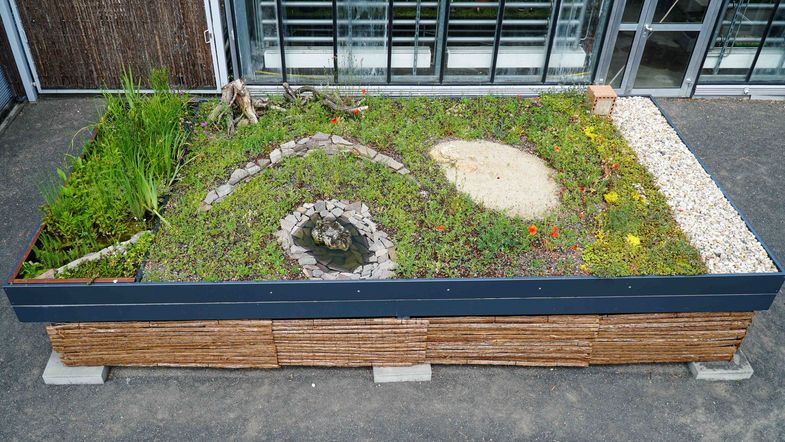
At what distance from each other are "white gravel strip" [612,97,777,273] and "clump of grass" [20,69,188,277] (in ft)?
15.3

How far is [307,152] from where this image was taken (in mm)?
6730

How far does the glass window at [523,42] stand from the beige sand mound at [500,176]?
5.55 feet

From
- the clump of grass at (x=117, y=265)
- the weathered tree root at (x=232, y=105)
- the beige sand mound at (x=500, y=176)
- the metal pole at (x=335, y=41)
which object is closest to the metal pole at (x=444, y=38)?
the metal pole at (x=335, y=41)

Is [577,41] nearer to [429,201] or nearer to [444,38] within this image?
[444,38]

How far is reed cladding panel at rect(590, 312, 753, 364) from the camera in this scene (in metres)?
5.20

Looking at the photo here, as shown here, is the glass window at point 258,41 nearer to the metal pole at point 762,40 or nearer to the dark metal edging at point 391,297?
the dark metal edging at point 391,297

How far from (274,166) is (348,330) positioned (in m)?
2.15

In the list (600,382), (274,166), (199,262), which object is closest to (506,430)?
(600,382)

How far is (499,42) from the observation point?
8094mm

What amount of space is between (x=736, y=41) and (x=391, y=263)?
19.6ft

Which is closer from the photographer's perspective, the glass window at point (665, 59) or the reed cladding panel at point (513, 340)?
the reed cladding panel at point (513, 340)

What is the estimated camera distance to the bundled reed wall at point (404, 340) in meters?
5.09

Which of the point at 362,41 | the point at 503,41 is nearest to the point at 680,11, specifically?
the point at 503,41

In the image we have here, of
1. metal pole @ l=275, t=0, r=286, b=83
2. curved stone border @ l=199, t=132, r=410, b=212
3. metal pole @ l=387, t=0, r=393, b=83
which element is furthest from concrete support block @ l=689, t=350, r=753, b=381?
metal pole @ l=275, t=0, r=286, b=83
